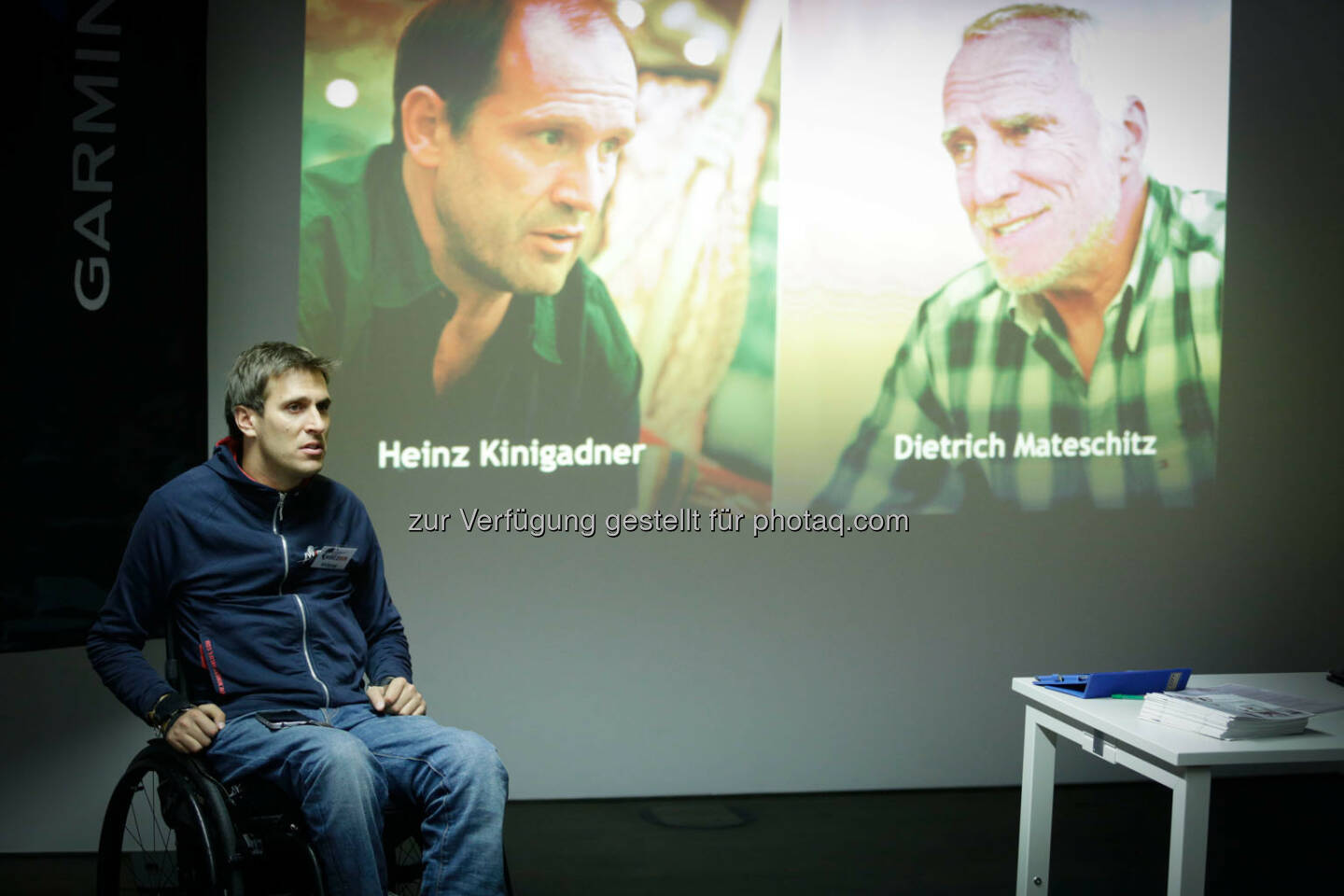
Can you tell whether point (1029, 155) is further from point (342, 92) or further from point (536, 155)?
point (342, 92)

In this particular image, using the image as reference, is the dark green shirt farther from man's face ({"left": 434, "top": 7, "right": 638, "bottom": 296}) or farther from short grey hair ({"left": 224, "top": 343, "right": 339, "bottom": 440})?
short grey hair ({"left": 224, "top": 343, "right": 339, "bottom": 440})

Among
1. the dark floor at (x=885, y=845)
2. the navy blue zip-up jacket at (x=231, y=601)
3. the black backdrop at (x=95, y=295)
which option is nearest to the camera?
the navy blue zip-up jacket at (x=231, y=601)

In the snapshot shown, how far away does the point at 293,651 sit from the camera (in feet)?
6.61

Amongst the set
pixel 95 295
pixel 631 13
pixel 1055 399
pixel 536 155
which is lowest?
pixel 1055 399

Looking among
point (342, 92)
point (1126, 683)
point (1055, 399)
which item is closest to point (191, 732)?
point (1126, 683)

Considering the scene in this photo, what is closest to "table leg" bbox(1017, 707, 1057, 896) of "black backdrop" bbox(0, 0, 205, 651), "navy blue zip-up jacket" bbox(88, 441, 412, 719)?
"navy blue zip-up jacket" bbox(88, 441, 412, 719)

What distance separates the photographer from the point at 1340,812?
3.32 meters

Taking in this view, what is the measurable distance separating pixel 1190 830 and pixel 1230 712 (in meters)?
0.21

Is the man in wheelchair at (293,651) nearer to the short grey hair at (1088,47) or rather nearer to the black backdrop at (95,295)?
the black backdrop at (95,295)

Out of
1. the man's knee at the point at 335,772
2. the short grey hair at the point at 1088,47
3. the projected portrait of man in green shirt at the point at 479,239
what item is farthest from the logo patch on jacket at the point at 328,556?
the short grey hair at the point at 1088,47

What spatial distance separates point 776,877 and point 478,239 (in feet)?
6.45

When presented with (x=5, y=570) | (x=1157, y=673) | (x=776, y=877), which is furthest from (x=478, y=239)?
(x=1157, y=673)

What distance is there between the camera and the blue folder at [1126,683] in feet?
6.82

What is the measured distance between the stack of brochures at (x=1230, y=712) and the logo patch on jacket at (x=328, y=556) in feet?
4.91
